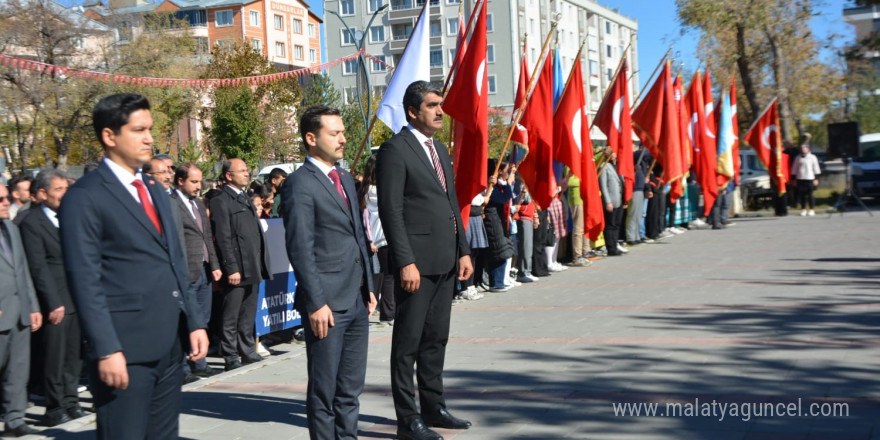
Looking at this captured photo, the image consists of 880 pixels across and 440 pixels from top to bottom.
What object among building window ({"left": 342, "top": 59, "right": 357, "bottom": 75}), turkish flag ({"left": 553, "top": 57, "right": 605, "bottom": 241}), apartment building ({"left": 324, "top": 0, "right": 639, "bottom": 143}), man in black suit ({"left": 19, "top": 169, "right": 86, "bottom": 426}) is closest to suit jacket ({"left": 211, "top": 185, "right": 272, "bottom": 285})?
man in black suit ({"left": 19, "top": 169, "right": 86, "bottom": 426})

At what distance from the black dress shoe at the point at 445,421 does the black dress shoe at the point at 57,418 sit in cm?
300

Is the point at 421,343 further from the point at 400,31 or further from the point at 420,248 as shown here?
the point at 400,31

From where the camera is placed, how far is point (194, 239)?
29.4 ft

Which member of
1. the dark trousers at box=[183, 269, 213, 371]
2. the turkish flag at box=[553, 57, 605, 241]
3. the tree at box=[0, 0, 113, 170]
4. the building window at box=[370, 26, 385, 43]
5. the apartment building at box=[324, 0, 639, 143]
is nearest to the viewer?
the dark trousers at box=[183, 269, 213, 371]

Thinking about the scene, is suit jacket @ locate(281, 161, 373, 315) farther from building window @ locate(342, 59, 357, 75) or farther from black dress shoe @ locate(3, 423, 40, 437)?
building window @ locate(342, 59, 357, 75)

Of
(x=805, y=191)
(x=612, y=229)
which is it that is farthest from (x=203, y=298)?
(x=805, y=191)

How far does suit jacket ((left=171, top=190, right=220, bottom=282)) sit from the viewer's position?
8828 mm

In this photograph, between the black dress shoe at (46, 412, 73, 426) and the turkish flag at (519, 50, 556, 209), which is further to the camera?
the turkish flag at (519, 50, 556, 209)

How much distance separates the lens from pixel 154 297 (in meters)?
4.14

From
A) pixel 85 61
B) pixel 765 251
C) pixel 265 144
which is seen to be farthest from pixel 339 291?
pixel 265 144

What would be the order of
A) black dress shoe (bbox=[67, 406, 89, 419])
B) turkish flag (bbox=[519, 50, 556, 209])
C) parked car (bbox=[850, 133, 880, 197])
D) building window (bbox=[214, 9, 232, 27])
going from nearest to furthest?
1. black dress shoe (bbox=[67, 406, 89, 419])
2. turkish flag (bbox=[519, 50, 556, 209])
3. parked car (bbox=[850, 133, 880, 197])
4. building window (bbox=[214, 9, 232, 27])

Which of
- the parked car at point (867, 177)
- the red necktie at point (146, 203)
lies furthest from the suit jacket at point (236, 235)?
the parked car at point (867, 177)

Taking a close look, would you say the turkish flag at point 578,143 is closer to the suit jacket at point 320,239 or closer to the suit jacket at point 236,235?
the suit jacket at point 236,235

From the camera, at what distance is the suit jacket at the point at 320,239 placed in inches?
215
